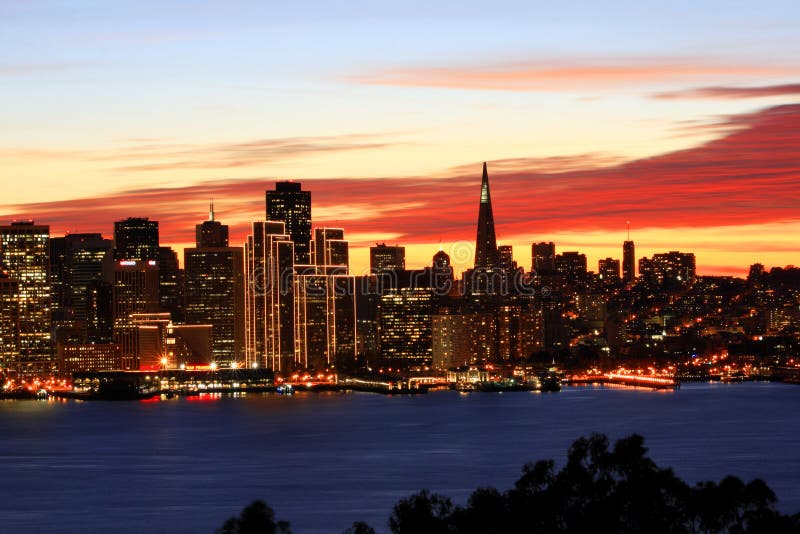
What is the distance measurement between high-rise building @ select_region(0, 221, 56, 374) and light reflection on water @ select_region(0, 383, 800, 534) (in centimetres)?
3605

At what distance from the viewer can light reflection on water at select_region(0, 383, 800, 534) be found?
54.3 meters

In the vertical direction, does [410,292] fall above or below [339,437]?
above

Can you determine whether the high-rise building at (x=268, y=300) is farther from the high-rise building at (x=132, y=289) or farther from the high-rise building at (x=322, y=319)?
the high-rise building at (x=132, y=289)

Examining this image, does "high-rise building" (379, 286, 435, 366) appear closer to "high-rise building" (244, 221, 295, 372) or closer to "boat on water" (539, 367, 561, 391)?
"high-rise building" (244, 221, 295, 372)

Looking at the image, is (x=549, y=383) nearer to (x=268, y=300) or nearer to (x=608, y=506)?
(x=268, y=300)

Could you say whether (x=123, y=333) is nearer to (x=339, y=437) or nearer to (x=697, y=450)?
(x=339, y=437)

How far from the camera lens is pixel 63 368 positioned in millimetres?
164000

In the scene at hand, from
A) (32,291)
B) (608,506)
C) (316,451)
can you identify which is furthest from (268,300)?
(608,506)

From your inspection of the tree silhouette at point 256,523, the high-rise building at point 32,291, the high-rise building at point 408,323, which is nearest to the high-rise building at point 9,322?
the high-rise building at point 32,291

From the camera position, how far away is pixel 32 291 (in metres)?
164

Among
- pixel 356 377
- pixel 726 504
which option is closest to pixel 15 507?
pixel 726 504

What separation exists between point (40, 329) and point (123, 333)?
34.5 ft

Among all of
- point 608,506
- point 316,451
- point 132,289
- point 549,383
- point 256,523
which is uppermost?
point 132,289

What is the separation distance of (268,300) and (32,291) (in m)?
25.3
